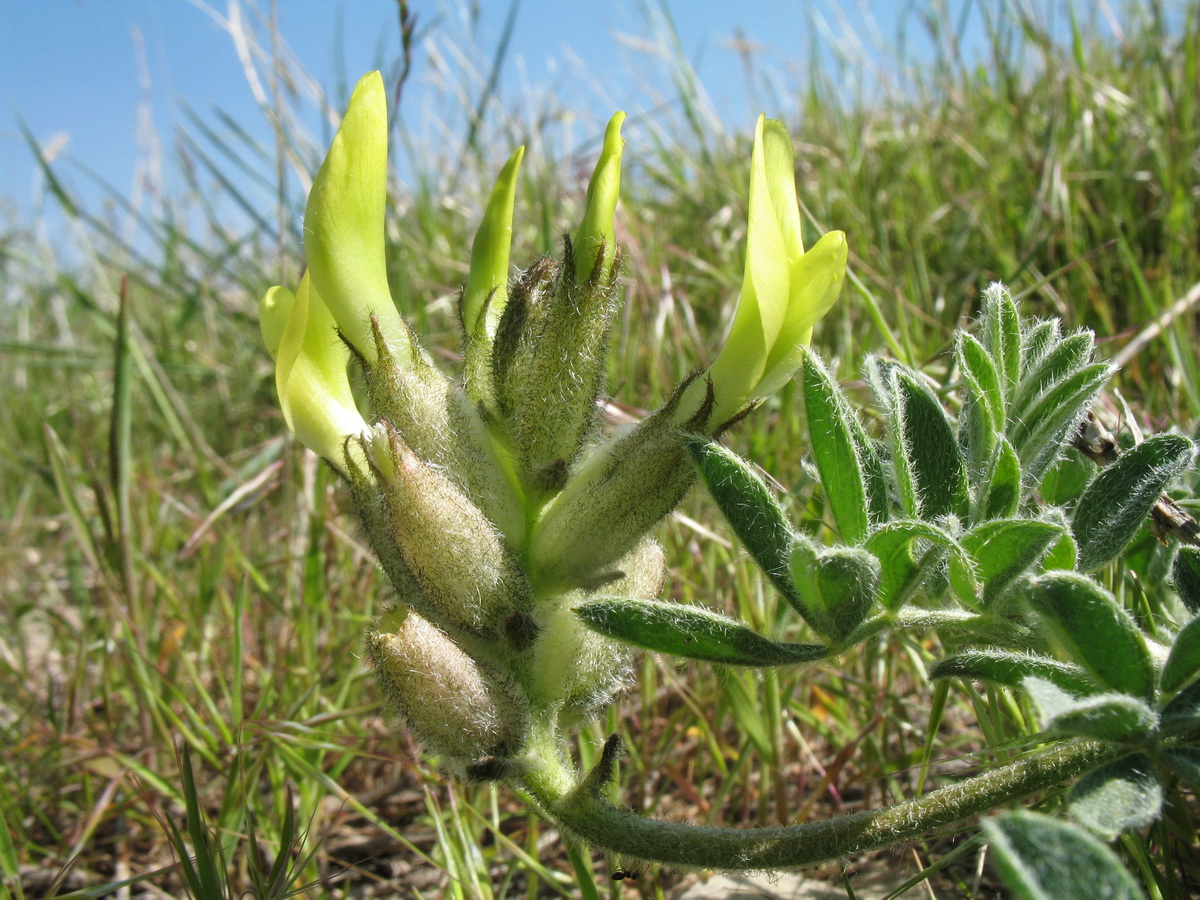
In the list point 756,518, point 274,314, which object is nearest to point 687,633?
point 756,518

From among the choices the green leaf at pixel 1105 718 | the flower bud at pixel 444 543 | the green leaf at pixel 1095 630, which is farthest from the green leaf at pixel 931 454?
the flower bud at pixel 444 543

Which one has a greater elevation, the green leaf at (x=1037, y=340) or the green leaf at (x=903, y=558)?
the green leaf at (x=1037, y=340)

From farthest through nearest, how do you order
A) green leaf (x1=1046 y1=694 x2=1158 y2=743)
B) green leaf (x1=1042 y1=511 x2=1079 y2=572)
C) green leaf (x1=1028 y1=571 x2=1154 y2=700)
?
green leaf (x1=1042 y1=511 x2=1079 y2=572)
green leaf (x1=1028 y1=571 x2=1154 y2=700)
green leaf (x1=1046 y1=694 x2=1158 y2=743)

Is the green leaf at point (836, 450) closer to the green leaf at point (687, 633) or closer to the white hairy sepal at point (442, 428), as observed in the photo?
the green leaf at point (687, 633)

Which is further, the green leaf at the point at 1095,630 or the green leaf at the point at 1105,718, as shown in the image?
the green leaf at the point at 1095,630

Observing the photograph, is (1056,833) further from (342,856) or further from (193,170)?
(193,170)

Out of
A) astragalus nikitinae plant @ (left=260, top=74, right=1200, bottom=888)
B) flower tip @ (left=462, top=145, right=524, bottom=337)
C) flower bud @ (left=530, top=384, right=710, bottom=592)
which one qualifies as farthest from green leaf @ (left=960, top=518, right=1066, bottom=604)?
Answer: flower tip @ (left=462, top=145, right=524, bottom=337)

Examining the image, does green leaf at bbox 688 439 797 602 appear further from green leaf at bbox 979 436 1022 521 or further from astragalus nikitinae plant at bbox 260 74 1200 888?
green leaf at bbox 979 436 1022 521
